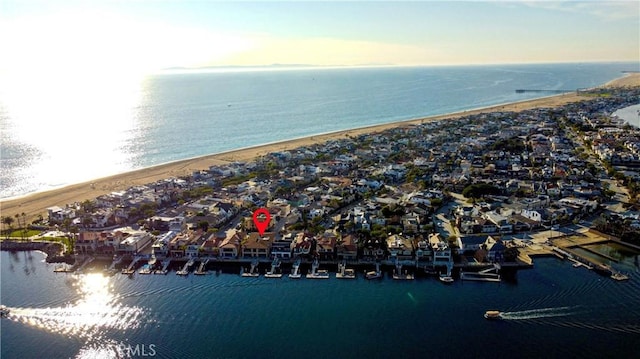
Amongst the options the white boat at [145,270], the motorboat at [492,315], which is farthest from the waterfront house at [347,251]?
the white boat at [145,270]

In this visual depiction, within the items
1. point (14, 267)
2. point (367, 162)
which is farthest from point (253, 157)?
point (14, 267)

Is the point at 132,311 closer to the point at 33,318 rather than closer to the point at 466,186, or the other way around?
the point at 33,318

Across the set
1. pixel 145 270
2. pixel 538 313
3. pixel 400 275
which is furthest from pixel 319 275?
pixel 538 313

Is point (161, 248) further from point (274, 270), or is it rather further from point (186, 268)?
point (274, 270)

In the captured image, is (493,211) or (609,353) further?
(493,211)

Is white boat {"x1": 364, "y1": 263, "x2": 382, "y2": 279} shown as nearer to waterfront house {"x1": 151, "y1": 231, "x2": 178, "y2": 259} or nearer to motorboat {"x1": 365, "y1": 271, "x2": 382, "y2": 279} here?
motorboat {"x1": 365, "y1": 271, "x2": 382, "y2": 279}

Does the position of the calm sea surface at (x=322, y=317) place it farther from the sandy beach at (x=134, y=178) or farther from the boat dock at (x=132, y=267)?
the sandy beach at (x=134, y=178)
